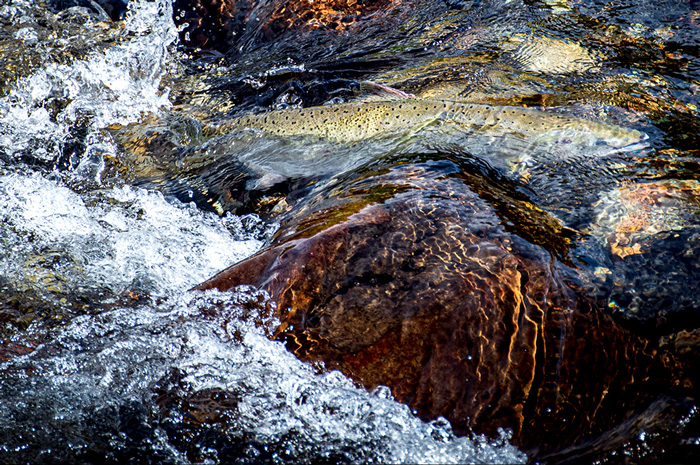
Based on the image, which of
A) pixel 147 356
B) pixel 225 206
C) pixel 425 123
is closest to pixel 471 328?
pixel 147 356

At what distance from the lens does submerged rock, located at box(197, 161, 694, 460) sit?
214 centimetres

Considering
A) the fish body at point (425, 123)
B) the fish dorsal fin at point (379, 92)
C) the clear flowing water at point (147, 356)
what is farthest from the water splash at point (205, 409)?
the fish dorsal fin at point (379, 92)

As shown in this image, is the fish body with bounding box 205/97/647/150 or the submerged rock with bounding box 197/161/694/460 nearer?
the submerged rock with bounding box 197/161/694/460

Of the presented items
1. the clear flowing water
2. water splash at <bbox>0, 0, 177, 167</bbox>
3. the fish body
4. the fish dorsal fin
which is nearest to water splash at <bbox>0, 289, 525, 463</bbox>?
the clear flowing water

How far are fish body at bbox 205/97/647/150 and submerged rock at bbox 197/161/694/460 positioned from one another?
110 cm

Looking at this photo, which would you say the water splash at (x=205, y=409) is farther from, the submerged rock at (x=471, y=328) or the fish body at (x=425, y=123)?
the fish body at (x=425, y=123)

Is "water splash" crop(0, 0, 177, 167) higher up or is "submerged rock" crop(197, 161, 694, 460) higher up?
"water splash" crop(0, 0, 177, 167)

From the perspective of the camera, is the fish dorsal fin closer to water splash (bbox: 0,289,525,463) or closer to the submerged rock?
the submerged rock

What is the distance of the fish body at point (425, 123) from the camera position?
11.2 ft

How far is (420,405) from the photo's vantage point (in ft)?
7.11

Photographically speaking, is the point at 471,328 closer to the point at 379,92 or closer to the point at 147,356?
the point at 147,356

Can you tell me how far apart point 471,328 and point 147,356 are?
1.54m

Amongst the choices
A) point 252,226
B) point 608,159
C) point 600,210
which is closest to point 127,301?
point 252,226

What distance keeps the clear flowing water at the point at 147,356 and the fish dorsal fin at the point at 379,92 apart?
61.8 inches
